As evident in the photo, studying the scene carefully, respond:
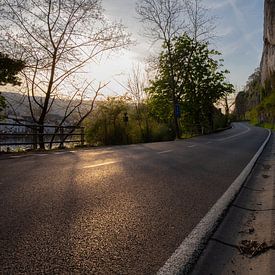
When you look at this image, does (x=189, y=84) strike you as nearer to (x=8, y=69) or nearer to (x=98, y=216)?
(x=8, y=69)

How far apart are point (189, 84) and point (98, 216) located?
37.7 m

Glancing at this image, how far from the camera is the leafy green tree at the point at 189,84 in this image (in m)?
37.6

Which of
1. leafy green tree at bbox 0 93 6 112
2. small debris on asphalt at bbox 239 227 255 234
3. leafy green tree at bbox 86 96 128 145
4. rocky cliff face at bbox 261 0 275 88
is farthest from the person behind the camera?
rocky cliff face at bbox 261 0 275 88

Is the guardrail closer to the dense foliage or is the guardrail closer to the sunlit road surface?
the dense foliage

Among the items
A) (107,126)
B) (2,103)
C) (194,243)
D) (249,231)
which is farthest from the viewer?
(107,126)

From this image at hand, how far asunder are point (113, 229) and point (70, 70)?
724 inches

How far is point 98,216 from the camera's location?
13.2ft

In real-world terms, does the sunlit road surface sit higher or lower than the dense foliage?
lower

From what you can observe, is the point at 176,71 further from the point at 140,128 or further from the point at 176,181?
the point at 176,181

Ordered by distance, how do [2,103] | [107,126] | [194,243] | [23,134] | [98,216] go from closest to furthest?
[194,243]
[98,216]
[23,134]
[2,103]
[107,126]

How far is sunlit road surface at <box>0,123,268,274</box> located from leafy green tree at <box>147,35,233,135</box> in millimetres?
29628

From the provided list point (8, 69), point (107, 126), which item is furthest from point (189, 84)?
point (8, 69)

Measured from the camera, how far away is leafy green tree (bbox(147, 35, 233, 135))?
37594 mm

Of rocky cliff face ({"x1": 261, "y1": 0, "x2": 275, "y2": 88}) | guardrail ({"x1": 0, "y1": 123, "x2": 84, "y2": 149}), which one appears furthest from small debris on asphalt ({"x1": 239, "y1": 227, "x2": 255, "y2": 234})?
rocky cliff face ({"x1": 261, "y1": 0, "x2": 275, "y2": 88})
